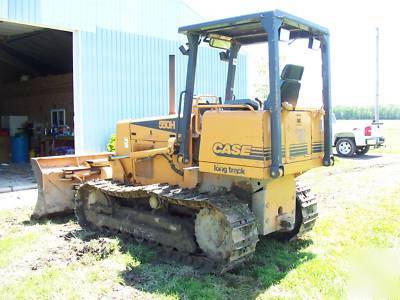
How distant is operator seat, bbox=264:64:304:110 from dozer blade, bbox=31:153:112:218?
12.8 feet

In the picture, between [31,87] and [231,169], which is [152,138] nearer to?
[231,169]

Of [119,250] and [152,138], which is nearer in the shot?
[119,250]

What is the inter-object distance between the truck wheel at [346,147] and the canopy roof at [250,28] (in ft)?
45.0

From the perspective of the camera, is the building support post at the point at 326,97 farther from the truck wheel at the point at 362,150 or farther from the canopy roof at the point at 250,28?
the truck wheel at the point at 362,150

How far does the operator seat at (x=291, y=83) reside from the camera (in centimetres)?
528

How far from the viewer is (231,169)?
5.24 meters

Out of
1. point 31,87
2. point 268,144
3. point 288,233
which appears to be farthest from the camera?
point 31,87

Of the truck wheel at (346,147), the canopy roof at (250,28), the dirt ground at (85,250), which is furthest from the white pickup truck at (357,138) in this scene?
the canopy roof at (250,28)

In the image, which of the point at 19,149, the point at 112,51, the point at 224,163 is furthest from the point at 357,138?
the point at 224,163

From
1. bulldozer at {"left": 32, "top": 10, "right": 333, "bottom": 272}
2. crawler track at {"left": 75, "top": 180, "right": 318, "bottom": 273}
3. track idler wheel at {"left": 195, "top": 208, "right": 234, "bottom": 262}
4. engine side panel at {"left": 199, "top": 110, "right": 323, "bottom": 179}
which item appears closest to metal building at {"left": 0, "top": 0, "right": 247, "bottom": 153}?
bulldozer at {"left": 32, "top": 10, "right": 333, "bottom": 272}

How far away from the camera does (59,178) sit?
25.2 feet

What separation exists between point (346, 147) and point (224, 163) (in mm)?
15034

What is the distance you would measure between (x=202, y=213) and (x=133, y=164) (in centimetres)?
→ 198

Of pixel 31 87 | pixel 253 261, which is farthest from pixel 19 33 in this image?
pixel 253 261
